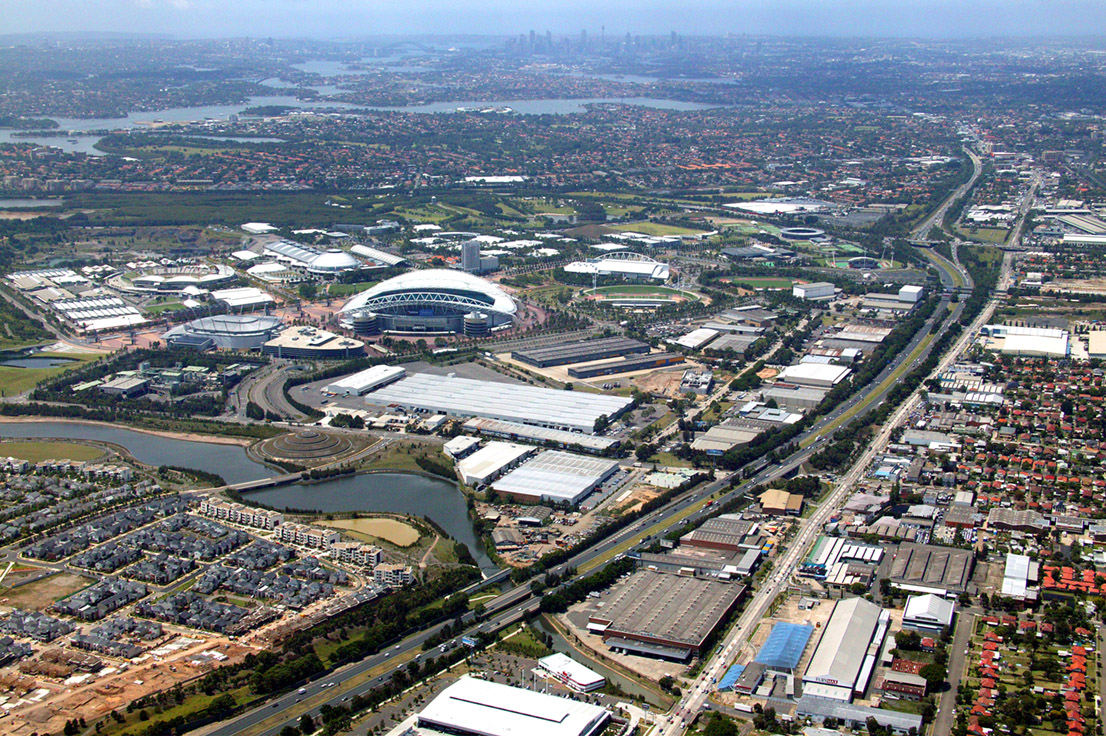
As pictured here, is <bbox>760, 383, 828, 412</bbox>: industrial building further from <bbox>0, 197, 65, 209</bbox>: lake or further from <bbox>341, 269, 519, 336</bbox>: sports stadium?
<bbox>0, 197, 65, 209</bbox>: lake

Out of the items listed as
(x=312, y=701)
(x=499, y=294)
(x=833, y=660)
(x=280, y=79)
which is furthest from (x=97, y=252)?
(x=280, y=79)

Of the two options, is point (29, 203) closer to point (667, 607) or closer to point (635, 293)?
point (635, 293)

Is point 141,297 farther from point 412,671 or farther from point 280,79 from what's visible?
point 280,79

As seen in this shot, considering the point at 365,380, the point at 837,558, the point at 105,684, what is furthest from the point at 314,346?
the point at 837,558

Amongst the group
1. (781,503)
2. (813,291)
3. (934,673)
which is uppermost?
(813,291)

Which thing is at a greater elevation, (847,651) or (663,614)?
(847,651)

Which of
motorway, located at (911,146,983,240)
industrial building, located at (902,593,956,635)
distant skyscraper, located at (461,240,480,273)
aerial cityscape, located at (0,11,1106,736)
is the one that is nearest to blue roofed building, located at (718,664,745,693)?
aerial cityscape, located at (0,11,1106,736)

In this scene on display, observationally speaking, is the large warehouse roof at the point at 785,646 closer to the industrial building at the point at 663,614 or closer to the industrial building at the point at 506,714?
the industrial building at the point at 663,614
